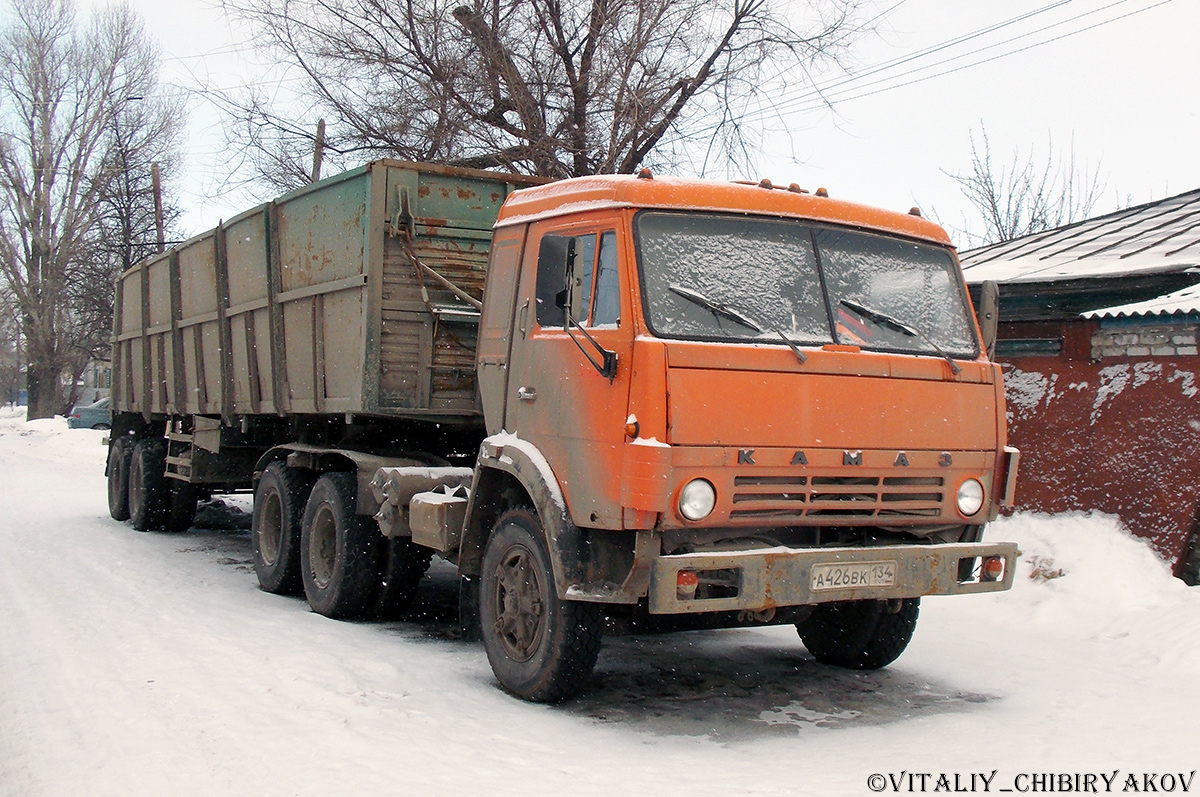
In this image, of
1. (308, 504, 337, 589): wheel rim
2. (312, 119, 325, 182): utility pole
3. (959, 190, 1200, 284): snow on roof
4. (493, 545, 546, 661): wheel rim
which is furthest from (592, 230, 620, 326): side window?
(312, 119, 325, 182): utility pole

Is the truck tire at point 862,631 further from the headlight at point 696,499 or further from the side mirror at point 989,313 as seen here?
the headlight at point 696,499

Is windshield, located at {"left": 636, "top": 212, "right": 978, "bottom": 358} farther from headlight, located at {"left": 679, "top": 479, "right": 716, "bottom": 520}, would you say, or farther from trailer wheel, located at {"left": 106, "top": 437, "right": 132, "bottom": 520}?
trailer wheel, located at {"left": 106, "top": 437, "right": 132, "bottom": 520}

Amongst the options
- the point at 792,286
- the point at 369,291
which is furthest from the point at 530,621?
the point at 369,291

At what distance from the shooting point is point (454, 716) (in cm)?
546

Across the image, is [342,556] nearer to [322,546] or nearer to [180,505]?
[322,546]

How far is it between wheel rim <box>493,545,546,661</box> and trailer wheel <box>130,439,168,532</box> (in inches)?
332

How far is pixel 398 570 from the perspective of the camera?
26.4ft

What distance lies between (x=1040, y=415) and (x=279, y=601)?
21.5ft

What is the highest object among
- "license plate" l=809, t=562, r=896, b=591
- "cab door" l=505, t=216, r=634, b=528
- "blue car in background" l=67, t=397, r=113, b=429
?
"cab door" l=505, t=216, r=634, b=528

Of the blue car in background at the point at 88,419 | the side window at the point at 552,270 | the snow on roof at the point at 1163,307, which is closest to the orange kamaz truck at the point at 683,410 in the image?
the side window at the point at 552,270

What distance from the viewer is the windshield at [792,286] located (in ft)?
17.4

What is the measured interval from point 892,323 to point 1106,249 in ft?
21.9

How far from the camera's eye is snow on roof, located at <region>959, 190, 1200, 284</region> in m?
9.94

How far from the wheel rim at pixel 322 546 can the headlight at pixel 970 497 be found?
4534 millimetres
